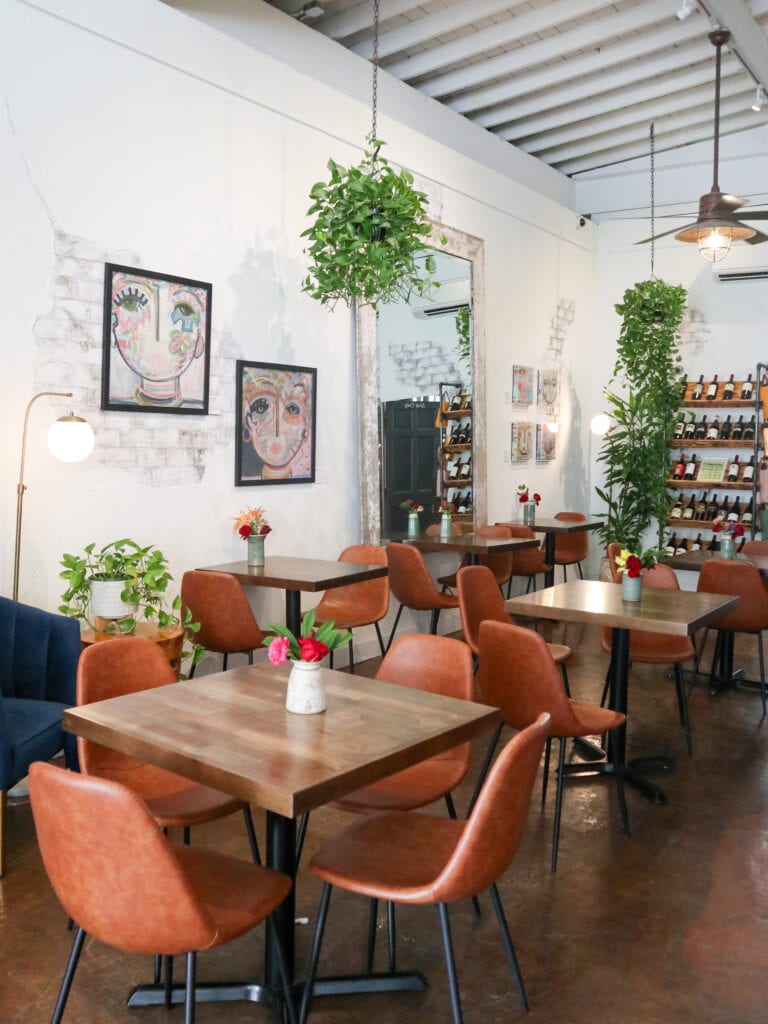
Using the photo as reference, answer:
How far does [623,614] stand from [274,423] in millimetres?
2596

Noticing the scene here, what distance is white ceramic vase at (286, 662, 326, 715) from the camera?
2.43m

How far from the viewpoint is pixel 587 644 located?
6.90 m

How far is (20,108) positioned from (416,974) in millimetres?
3945

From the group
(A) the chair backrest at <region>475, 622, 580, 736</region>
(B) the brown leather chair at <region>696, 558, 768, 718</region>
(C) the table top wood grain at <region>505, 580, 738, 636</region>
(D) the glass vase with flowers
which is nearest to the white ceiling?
(B) the brown leather chair at <region>696, 558, 768, 718</region>

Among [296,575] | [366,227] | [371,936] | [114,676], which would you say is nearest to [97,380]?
[296,575]

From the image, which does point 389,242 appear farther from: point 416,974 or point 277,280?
point 416,974

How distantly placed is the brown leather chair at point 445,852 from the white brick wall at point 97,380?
2.75 metres

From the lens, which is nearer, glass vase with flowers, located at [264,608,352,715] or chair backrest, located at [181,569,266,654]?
glass vase with flowers, located at [264,608,352,715]

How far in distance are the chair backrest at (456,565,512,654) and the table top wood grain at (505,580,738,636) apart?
22 cm

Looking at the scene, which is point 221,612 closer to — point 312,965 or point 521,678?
point 521,678

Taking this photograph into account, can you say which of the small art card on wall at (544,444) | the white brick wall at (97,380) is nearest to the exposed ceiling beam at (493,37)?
the white brick wall at (97,380)

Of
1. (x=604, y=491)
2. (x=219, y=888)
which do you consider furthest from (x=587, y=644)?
(x=219, y=888)

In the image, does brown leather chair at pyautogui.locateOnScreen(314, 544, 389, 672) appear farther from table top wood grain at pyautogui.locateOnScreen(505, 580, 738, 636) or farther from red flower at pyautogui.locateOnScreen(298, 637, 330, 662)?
red flower at pyautogui.locateOnScreen(298, 637, 330, 662)

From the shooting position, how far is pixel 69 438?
3807mm
